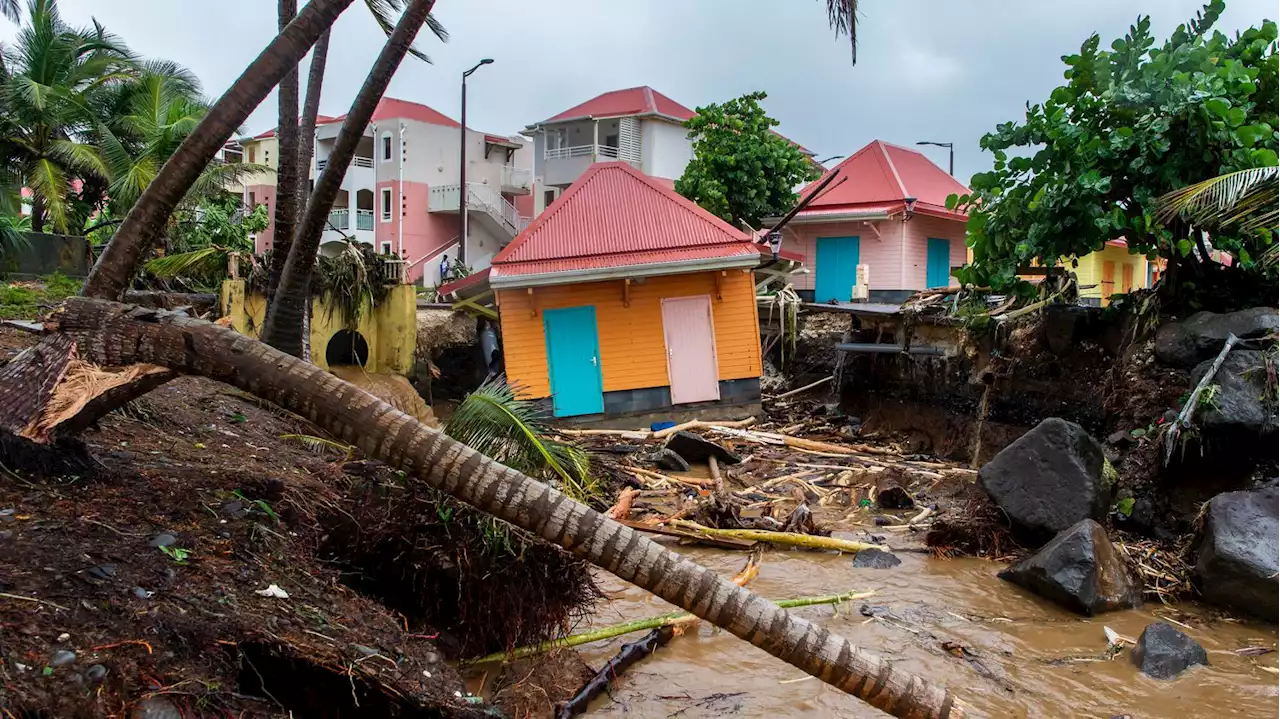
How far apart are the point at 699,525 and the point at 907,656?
134 inches

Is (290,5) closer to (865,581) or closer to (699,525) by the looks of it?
(699,525)

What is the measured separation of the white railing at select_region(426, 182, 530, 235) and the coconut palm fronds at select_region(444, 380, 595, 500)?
31541 millimetres

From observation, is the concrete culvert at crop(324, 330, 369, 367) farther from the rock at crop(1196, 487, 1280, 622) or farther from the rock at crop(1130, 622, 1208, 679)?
the rock at crop(1196, 487, 1280, 622)

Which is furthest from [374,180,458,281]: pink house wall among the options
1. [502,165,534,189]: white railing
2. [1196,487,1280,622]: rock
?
[1196,487,1280,622]: rock

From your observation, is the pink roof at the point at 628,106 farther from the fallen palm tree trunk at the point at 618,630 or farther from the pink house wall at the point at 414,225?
the fallen palm tree trunk at the point at 618,630

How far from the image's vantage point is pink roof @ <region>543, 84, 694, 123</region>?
117ft

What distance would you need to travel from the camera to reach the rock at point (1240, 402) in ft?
30.1

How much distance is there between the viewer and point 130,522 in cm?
416

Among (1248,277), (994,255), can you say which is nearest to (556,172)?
(994,255)

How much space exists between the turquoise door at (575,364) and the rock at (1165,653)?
1165cm

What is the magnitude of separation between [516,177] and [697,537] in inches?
1337

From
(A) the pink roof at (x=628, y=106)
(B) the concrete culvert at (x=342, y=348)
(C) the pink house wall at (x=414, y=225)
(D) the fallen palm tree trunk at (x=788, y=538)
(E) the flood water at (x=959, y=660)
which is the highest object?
(A) the pink roof at (x=628, y=106)

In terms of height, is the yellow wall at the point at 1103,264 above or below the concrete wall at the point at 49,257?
above

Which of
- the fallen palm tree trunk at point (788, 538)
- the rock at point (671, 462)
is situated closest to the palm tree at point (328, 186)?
the fallen palm tree trunk at point (788, 538)
